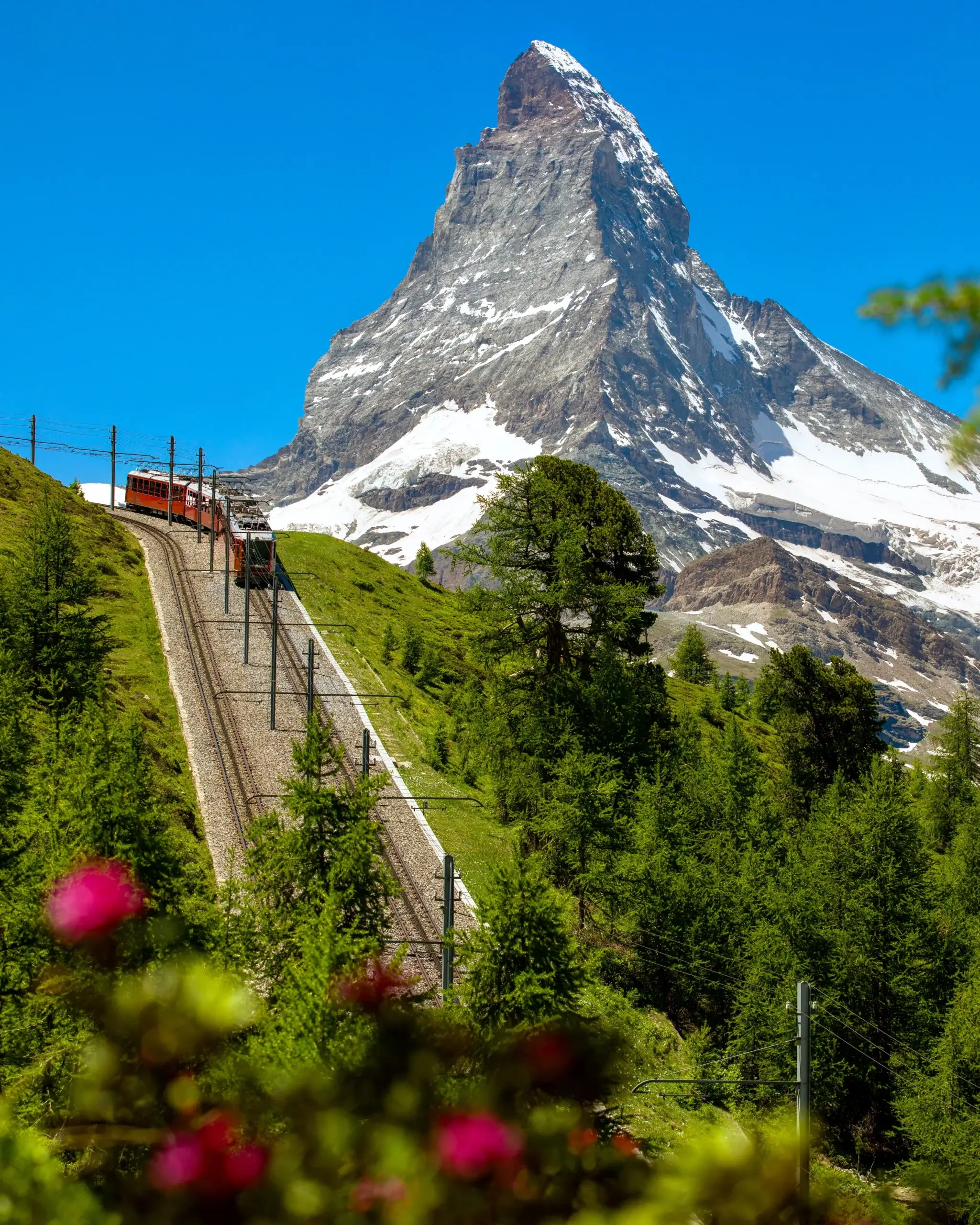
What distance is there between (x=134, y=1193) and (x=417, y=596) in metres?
108

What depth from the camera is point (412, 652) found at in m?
78.8

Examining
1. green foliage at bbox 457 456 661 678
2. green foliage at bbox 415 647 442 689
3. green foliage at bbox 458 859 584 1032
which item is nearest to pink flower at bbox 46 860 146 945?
green foliage at bbox 458 859 584 1032

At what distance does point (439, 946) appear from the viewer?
35.4 meters

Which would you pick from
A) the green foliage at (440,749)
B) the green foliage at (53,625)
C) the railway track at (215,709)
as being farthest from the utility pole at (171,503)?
the green foliage at (440,749)

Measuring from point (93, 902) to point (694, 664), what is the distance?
444 feet

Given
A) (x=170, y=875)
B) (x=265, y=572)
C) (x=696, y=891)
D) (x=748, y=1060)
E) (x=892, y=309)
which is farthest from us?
(x=265, y=572)

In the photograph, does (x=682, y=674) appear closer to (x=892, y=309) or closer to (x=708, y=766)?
(x=708, y=766)

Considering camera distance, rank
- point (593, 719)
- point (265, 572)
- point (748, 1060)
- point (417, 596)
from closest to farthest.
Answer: point (748, 1060), point (593, 719), point (265, 572), point (417, 596)

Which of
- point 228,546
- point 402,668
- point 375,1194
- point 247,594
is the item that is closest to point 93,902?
point 375,1194

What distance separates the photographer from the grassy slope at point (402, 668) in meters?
48.3

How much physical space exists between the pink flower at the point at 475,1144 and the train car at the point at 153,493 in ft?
323

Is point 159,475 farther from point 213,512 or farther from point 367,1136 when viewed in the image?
point 367,1136

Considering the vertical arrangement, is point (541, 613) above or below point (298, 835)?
above

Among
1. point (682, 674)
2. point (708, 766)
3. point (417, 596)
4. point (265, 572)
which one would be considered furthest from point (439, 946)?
point (682, 674)
